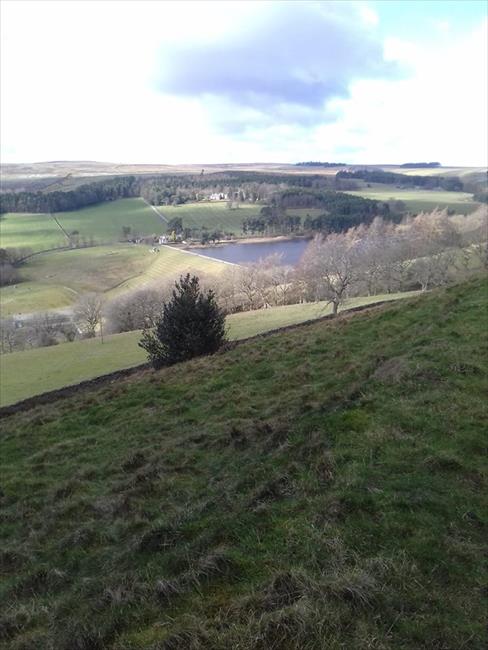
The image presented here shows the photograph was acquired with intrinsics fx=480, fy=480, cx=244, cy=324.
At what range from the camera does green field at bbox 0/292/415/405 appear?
2664 cm

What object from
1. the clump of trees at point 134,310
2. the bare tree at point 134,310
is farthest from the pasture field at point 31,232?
the bare tree at point 134,310

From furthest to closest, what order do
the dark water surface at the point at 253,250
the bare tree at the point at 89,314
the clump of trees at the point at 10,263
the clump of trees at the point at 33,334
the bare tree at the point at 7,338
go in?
the dark water surface at the point at 253,250, the clump of trees at the point at 10,263, the bare tree at the point at 7,338, the clump of trees at the point at 33,334, the bare tree at the point at 89,314

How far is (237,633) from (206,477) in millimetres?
4891

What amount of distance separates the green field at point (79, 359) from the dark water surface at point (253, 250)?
80.9m

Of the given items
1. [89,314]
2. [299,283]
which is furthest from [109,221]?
[299,283]

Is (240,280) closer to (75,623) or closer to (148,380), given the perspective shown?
(148,380)

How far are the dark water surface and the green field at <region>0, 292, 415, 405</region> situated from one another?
8094cm

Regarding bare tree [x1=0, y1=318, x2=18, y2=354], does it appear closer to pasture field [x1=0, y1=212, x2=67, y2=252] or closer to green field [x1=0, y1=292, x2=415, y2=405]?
green field [x1=0, y1=292, x2=415, y2=405]

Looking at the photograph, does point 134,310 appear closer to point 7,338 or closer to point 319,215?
point 7,338

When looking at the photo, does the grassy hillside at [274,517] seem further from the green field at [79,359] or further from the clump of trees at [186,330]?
the green field at [79,359]

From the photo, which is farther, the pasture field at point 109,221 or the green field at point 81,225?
the pasture field at point 109,221

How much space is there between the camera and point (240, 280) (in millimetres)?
79000

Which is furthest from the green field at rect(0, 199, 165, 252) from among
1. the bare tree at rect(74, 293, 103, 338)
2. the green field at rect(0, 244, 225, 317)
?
the bare tree at rect(74, 293, 103, 338)

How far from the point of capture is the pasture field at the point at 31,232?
5592 inches
